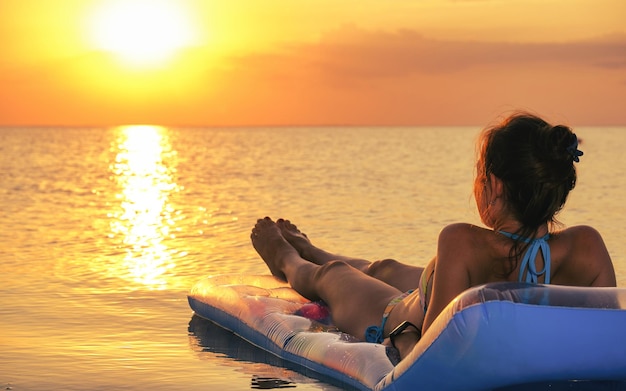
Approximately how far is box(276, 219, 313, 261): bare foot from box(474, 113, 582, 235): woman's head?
266 cm

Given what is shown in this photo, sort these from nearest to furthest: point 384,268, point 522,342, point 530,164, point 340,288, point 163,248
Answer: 1. point 522,342
2. point 530,164
3. point 340,288
4. point 384,268
5. point 163,248

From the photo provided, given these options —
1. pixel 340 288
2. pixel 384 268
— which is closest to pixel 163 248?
pixel 384 268

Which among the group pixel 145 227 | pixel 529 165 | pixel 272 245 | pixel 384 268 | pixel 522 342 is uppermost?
pixel 529 165

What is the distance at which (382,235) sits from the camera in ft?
33.8

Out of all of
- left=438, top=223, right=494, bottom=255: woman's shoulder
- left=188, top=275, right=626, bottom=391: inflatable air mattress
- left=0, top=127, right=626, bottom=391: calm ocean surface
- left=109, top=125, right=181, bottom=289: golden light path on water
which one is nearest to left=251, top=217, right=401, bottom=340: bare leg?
left=0, top=127, right=626, bottom=391: calm ocean surface

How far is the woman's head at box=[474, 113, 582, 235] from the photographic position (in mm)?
3344

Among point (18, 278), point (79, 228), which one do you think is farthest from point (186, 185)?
point (18, 278)

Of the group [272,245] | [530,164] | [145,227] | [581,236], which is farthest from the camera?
[145,227]

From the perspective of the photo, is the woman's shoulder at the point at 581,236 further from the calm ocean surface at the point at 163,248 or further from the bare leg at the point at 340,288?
the calm ocean surface at the point at 163,248

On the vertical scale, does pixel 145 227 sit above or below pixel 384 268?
above

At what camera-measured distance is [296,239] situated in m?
6.11

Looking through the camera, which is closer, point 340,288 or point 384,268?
point 340,288

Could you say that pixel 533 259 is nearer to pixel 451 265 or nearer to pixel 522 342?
pixel 451 265

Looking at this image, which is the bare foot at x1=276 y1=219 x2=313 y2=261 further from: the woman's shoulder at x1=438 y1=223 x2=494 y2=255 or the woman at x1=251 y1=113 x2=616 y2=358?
the woman's shoulder at x1=438 y1=223 x2=494 y2=255
